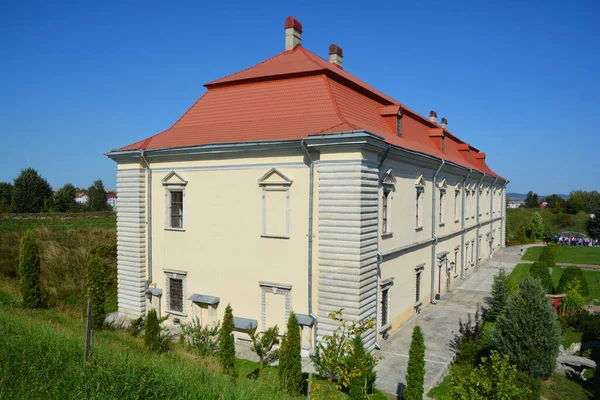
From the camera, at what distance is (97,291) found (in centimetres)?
1579

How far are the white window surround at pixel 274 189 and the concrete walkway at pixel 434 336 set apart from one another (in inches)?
196

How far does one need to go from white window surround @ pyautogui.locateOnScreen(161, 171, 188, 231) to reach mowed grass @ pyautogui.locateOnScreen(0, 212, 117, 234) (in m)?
17.6

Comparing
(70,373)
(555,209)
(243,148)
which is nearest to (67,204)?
(243,148)

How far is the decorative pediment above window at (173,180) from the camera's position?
637 inches

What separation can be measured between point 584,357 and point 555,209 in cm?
6678

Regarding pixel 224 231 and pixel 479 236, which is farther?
pixel 479 236

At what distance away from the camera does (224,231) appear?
15.2 metres

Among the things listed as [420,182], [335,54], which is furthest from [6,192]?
[420,182]

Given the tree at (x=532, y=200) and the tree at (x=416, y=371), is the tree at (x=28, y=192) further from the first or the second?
the tree at (x=532, y=200)

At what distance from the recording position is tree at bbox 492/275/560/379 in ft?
37.6

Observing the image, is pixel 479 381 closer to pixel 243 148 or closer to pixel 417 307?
pixel 243 148

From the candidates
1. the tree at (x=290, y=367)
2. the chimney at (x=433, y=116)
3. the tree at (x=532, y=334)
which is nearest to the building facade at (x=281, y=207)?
the tree at (x=290, y=367)

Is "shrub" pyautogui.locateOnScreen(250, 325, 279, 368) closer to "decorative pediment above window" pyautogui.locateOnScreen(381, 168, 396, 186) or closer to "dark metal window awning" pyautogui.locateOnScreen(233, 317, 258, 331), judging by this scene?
"dark metal window awning" pyautogui.locateOnScreen(233, 317, 258, 331)

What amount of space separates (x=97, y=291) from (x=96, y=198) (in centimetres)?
6947
